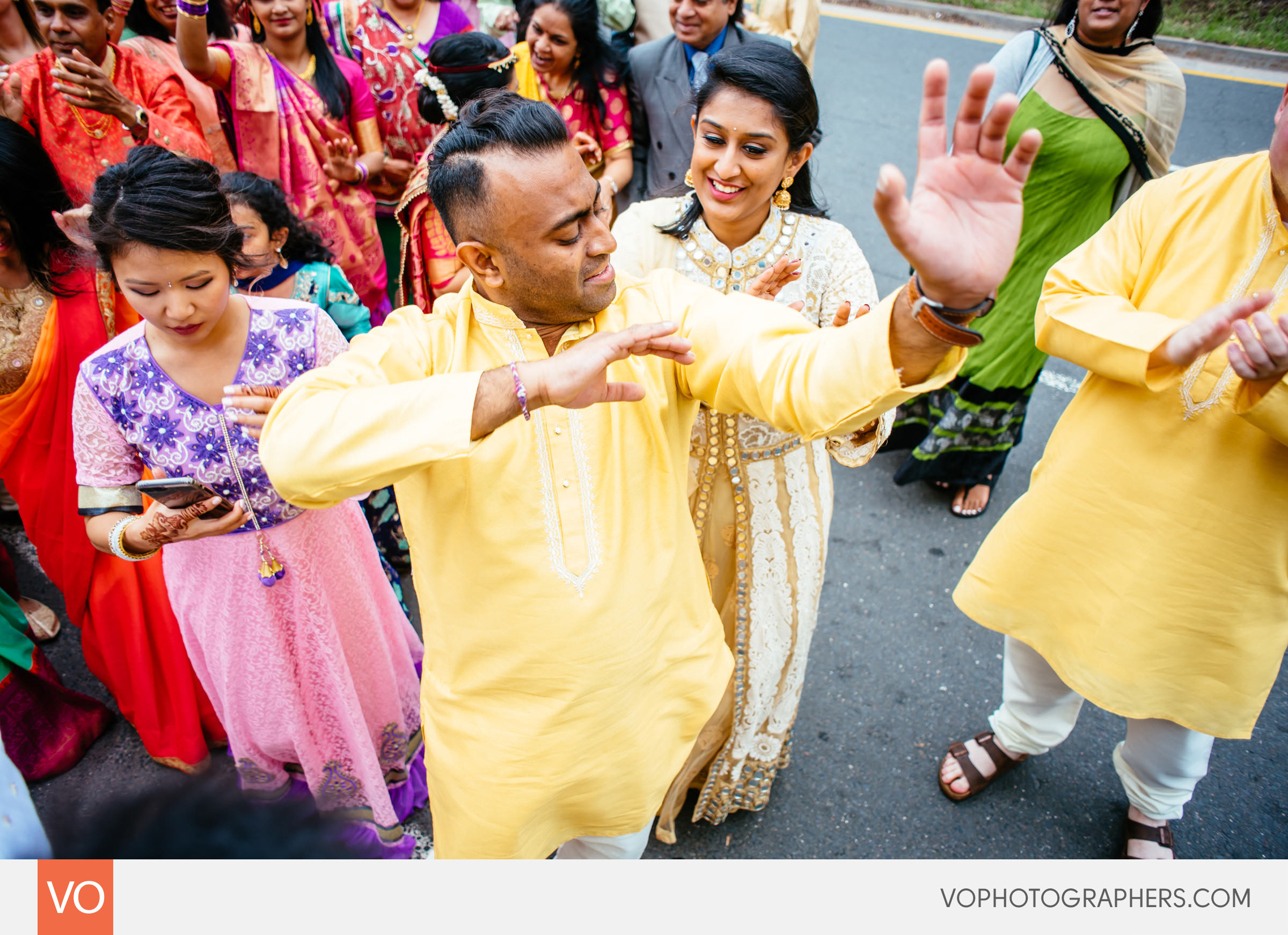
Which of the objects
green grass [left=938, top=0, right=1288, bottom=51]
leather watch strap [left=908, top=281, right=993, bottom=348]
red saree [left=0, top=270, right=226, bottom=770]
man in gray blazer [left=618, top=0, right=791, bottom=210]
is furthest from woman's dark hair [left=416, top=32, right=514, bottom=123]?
green grass [left=938, top=0, right=1288, bottom=51]

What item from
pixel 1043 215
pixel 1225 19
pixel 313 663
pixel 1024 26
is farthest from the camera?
pixel 1225 19

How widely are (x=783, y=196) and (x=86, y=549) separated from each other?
2404 millimetres

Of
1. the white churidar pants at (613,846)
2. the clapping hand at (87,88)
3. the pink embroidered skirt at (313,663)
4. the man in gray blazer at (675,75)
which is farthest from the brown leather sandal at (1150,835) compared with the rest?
the clapping hand at (87,88)

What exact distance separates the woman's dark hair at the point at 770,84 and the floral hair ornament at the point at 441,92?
1.55 m

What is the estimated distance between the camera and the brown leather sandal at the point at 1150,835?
241 centimetres

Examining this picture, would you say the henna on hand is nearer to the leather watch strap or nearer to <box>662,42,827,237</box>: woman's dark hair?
<box>662,42,827,237</box>: woman's dark hair

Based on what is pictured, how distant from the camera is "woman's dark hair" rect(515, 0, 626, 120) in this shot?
12.2ft

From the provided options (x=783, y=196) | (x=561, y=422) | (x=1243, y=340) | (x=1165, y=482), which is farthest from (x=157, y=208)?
(x=1165, y=482)

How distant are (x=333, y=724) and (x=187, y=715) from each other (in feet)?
2.21

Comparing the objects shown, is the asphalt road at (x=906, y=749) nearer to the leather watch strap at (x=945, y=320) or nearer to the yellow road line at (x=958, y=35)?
the leather watch strap at (x=945, y=320)

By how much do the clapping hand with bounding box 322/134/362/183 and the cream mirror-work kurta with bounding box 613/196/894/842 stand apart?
6.40 ft

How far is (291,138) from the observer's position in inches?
141

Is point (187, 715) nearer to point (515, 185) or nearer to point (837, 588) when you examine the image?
point (515, 185)
